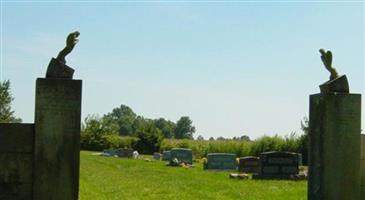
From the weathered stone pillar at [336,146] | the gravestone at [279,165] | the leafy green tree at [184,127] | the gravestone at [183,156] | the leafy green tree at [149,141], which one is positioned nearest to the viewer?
the weathered stone pillar at [336,146]

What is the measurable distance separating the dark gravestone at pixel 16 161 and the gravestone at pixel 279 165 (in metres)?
17.6

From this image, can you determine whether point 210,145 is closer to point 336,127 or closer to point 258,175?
point 258,175

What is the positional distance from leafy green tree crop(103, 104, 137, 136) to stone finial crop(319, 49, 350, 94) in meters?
134

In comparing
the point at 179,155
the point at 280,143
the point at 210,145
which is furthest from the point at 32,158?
the point at 210,145

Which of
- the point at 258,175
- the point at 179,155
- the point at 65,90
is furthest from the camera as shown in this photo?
the point at 179,155

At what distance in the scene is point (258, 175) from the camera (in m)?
24.4

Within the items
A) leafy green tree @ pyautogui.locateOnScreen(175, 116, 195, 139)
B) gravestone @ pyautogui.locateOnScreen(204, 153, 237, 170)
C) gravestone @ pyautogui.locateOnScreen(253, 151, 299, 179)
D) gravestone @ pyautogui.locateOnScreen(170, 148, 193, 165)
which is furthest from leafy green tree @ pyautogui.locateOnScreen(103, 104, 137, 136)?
gravestone @ pyautogui.locateOnScreen(253, 151, 299, 179)

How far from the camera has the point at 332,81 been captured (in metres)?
9.23

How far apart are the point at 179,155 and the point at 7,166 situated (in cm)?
2964

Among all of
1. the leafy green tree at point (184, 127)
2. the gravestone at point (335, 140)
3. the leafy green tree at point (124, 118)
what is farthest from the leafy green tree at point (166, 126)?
the gravestone at point (335, 140)

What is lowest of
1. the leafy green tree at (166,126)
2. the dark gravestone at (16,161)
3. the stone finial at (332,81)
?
the dark gravestone at (16,161)

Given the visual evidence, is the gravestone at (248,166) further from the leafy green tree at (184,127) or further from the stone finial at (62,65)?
the leafy green tree at (184,127)

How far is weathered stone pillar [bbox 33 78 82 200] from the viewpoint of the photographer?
8141 mm

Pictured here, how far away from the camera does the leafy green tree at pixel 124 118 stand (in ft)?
520
